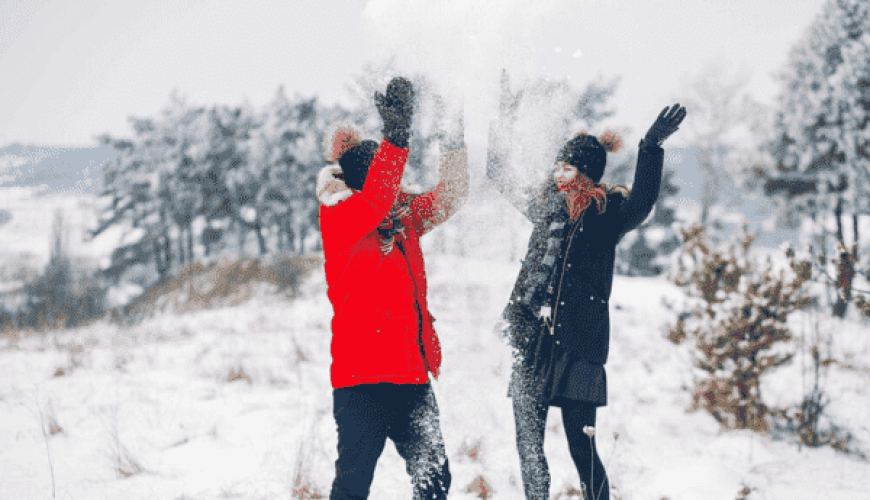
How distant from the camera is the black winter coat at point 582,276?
1813 mm

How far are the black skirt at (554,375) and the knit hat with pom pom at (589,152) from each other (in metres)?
0.67

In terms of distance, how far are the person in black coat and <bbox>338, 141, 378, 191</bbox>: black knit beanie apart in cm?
55

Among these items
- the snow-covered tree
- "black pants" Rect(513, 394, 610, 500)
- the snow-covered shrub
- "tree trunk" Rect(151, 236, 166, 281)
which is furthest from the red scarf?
"tree trunk" Rect(151, 236, 166, 281)

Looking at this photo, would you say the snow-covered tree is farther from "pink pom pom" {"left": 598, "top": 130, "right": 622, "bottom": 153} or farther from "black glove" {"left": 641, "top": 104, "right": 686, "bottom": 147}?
"black glove" {"left": 641, "top": 104, "right": 686, "bottom": 147}

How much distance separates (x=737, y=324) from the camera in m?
3.74

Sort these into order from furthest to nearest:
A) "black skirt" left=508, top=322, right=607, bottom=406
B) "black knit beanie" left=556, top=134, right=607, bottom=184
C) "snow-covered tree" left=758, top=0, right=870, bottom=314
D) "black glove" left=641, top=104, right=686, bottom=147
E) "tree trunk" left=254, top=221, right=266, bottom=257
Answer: "tree trunk" left=254, top=221, right=266, bottom=257
"snow-covered tree" left=758, top=0, right=870, bottom=314
"black knit beanie" left=556, top=134, right=607, bottom=184
"black skirt" left=508, top=322, right=607, bottom=406
"black glove" left=641, top=104, right=686, bottom=147

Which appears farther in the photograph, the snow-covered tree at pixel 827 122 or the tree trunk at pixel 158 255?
the tree trunk at pixel 158 255

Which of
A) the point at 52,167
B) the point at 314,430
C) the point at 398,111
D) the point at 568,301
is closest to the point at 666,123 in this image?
the point at 568,301

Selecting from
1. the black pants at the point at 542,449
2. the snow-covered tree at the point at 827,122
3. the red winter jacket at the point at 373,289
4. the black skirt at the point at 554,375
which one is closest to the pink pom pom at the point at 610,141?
the black skirt at the point at 554,375

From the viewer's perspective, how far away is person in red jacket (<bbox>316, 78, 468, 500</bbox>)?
152cm

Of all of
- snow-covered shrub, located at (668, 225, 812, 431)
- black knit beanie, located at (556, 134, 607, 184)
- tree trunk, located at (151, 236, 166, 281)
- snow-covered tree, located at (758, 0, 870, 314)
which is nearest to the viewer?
black knit beanie, located at (556, 134, 607, 184)

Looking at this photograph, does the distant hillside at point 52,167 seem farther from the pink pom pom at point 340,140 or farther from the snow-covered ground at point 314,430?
the pink pom pom at point 340,140

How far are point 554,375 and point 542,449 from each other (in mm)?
305

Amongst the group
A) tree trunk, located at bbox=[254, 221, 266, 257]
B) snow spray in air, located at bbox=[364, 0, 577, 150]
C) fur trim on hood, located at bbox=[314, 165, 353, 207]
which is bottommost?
fur trim on hood, located at bbox=[314, 165, 353, 207]
